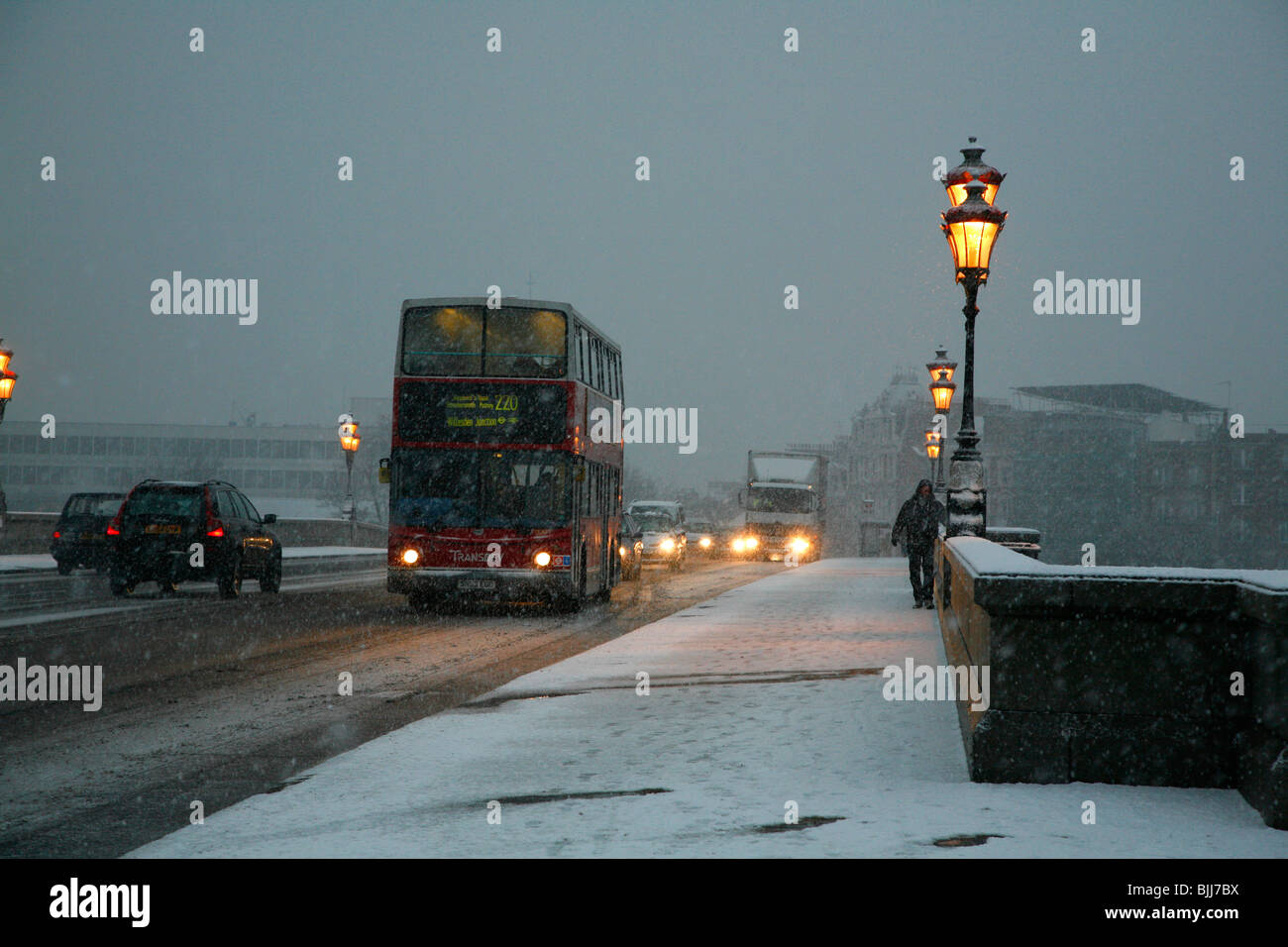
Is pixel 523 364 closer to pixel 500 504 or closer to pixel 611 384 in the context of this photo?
pixel 500 504

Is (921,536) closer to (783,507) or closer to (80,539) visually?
(80,539)

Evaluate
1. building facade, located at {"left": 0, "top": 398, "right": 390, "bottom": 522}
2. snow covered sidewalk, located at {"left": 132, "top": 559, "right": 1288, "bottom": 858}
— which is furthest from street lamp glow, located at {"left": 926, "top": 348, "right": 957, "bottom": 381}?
building facade, located at {"left": 0, "top": 398, "right": 390, "bottom": 522}

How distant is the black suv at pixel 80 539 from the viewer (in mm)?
27047

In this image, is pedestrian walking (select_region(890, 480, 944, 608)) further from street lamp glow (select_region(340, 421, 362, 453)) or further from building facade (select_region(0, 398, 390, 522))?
building facade (select_region(0, 398, 390, 522))

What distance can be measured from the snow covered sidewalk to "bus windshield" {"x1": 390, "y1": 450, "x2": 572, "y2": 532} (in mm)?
8713

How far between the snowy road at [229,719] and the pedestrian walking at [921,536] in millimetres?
4714

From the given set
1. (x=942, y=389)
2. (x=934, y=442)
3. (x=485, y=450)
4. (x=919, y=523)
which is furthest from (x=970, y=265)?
(x=934, y=442)

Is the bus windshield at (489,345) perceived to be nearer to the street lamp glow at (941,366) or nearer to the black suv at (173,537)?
the black suv at (173,537)

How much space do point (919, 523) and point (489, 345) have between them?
6849 mm

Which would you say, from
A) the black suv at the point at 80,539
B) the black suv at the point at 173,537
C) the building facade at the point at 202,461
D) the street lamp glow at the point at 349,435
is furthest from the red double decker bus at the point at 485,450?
the building facade at the point at 202,461
